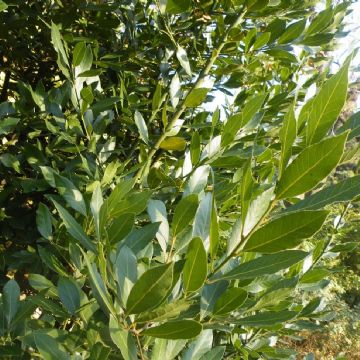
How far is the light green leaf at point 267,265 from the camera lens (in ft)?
1.81

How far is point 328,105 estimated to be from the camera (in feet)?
1.64

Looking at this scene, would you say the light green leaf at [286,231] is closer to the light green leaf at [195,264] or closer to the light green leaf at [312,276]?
the light green leaf at [195,264]

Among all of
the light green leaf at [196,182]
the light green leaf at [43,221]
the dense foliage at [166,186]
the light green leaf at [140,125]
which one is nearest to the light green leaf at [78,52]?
the dense foliage at [166,186]

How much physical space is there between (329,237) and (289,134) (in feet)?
3.05

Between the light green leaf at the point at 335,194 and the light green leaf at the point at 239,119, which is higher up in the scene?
the light green leaf at the point at 335,194

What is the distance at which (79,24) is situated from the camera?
5.30ft

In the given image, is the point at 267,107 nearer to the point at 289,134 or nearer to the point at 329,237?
the point at 329,237

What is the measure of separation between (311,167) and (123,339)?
1.03 ft

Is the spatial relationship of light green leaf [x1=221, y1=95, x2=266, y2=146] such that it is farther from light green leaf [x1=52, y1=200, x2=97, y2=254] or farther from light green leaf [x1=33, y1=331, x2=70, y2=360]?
light green leaf [x1=33, y1=331, x2=70, y2=360]

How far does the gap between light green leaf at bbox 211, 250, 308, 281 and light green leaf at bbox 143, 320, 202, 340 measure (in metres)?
0.08

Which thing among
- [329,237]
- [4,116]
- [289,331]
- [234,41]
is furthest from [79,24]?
[289,331]

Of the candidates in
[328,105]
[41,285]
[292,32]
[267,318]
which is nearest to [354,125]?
[328,105]

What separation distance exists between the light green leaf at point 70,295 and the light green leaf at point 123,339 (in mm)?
264

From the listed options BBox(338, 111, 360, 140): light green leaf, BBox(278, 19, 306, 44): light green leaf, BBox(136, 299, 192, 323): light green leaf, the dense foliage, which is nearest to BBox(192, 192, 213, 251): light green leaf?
the dense foliage
